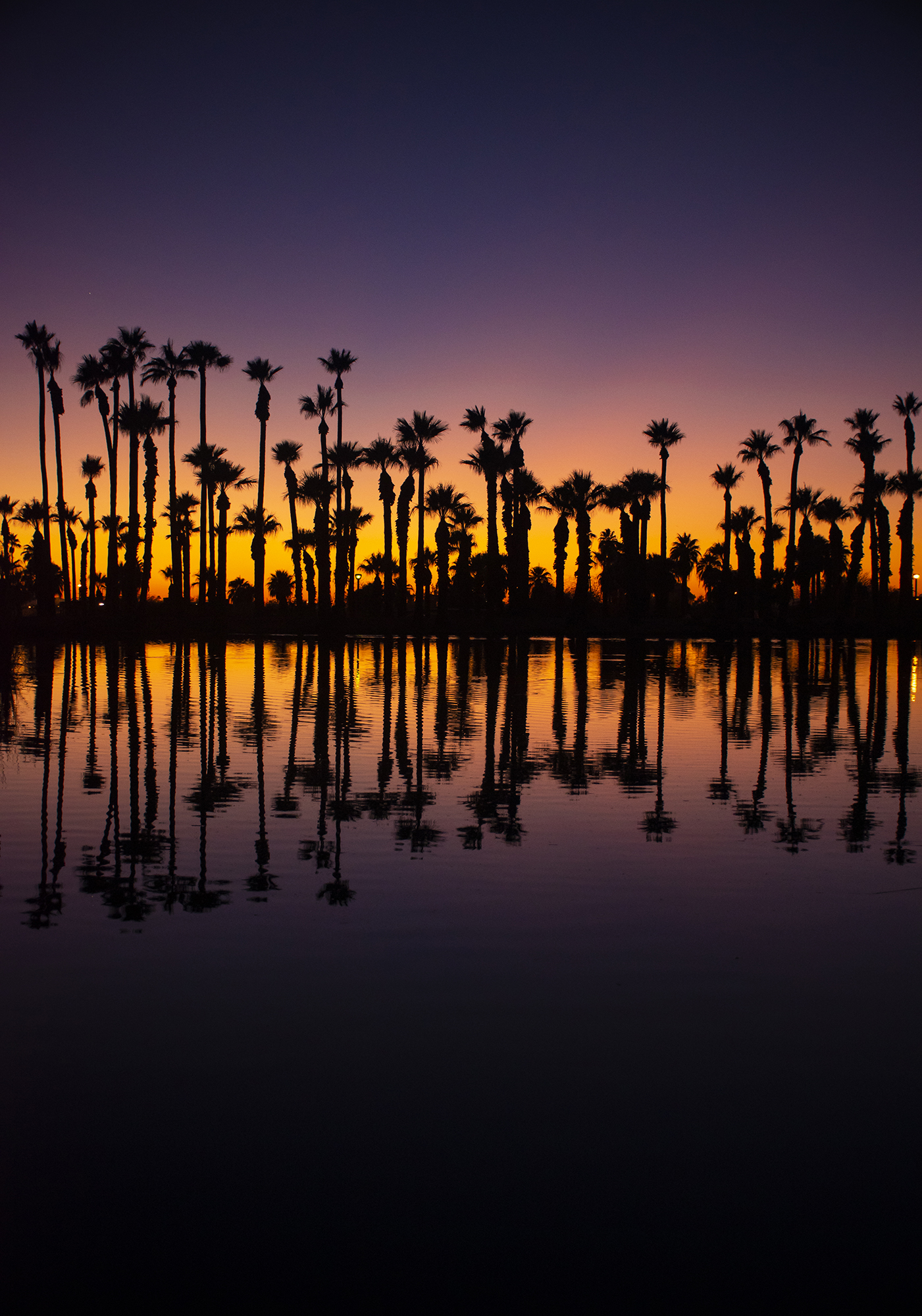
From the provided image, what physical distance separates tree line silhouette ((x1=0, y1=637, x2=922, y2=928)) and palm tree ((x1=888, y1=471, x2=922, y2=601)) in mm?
49526

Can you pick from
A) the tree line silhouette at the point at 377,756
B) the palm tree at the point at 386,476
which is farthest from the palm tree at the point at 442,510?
the tree line silhouette at the point at 377,756

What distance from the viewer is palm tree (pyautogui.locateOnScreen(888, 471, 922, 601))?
78.6 metres

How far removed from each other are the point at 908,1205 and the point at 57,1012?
407 centimetres

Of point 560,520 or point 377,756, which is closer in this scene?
point 377,756

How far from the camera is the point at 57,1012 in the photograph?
5.19m

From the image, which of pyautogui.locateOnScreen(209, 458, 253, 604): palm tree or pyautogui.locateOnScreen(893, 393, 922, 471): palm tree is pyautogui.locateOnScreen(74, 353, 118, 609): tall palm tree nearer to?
pyautogui.locateOnScreen(209, 458, 253, 604): palm tree

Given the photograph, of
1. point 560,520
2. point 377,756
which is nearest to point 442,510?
point 560,520

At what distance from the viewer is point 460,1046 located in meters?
4.81

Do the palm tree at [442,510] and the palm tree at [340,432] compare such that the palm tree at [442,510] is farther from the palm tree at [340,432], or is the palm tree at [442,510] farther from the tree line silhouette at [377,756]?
the tree line silhouette at [377,756]

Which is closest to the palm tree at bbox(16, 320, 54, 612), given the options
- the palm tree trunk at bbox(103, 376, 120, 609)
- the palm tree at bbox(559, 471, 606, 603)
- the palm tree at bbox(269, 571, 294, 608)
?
the palm tree trunk at bbox(103, 376, 120, 609)

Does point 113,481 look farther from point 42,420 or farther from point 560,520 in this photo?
point 560,520

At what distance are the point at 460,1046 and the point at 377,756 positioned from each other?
32.7 ft

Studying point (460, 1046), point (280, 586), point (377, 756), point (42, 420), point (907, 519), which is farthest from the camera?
point (280, 586)

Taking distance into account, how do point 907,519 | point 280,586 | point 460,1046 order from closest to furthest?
point 460,1046
point 907,519
point 280,586
